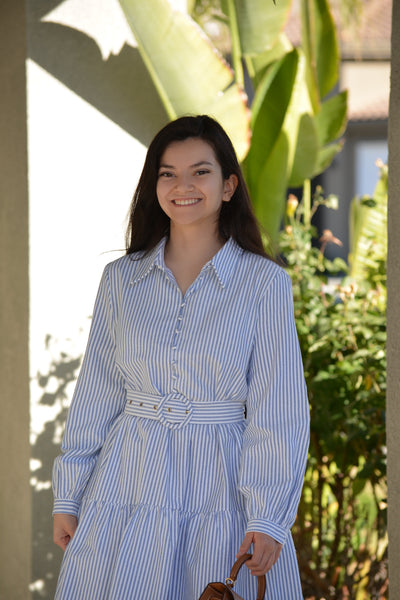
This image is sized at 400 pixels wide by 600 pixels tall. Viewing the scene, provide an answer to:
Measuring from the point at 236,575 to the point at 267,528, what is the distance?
13 centimetres

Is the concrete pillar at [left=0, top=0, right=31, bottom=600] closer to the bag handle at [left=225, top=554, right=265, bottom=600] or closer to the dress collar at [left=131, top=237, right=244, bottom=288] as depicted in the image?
the dress collar at [left=131, top=237, right=244, bottom=288]

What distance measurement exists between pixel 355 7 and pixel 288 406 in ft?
8.93

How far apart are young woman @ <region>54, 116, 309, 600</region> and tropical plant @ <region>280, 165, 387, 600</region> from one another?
100 cm

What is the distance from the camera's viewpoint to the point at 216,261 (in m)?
1.96

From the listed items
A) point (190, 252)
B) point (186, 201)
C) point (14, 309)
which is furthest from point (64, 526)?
point (14, 309)

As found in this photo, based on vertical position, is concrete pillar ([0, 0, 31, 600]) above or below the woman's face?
below

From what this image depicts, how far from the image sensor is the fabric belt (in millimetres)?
1906

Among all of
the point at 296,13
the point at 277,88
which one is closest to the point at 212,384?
the point at 277,88

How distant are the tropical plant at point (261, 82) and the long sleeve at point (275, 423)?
1.29m

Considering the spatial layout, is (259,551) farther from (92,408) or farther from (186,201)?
(186,201)

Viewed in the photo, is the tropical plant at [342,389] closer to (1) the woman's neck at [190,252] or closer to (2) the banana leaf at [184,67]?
(2) the banana leaf at [184,67]

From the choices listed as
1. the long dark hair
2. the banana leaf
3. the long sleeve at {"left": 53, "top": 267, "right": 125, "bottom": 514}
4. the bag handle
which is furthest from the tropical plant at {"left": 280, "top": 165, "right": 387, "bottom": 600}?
the bag handle

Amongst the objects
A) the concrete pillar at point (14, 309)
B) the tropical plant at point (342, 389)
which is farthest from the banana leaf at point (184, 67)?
the tropical plant at point (342, 389)

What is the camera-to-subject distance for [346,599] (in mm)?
3496
